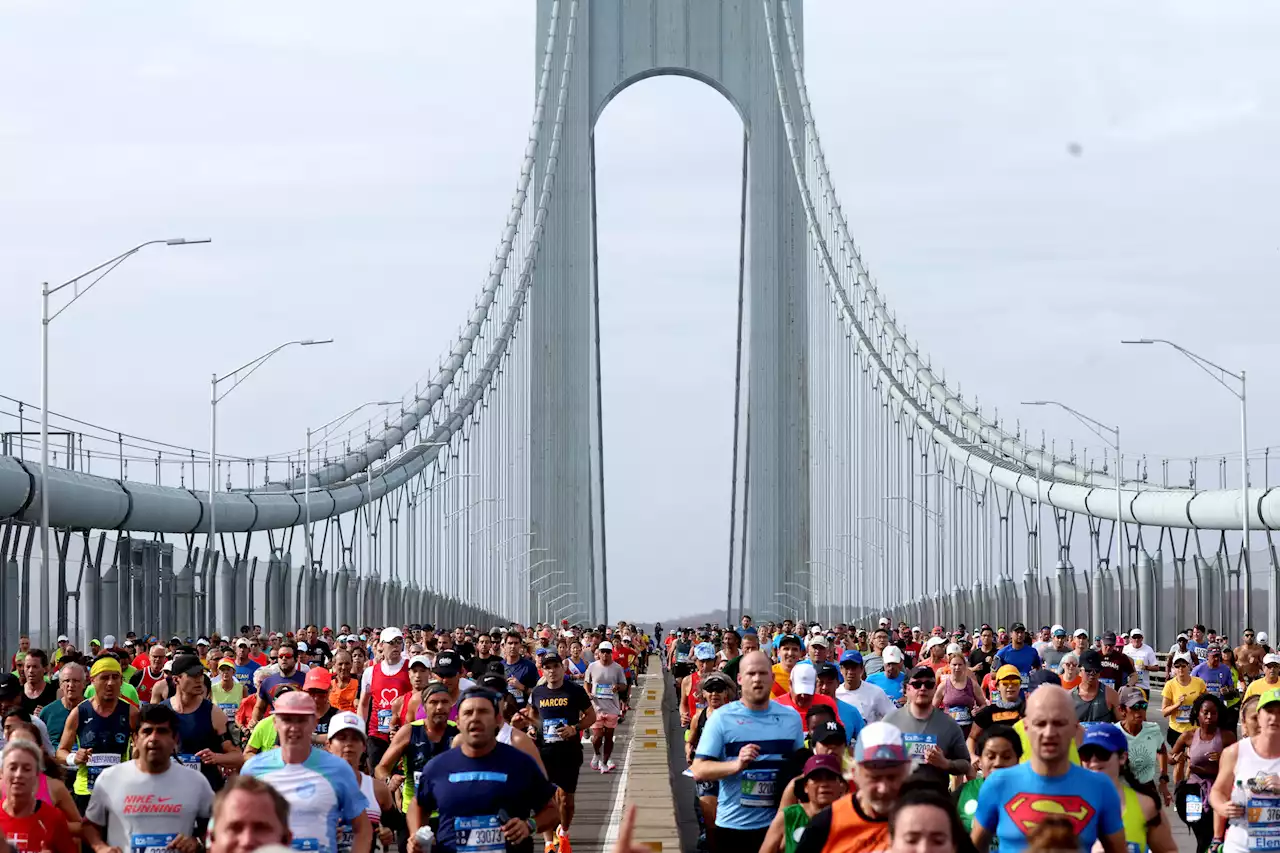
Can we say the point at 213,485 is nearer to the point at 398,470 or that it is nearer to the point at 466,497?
the point at 398,470

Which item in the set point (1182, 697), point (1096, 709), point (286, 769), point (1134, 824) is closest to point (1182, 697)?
point (1182, 697)

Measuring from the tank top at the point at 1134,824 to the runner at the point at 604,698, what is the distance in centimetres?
1233

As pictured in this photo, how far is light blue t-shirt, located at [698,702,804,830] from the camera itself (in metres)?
8.80

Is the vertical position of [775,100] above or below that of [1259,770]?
above

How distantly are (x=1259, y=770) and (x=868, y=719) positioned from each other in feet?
10.8

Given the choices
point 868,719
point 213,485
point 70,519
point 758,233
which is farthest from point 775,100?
point 868,719

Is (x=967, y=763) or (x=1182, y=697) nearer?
(x=967, y=763)

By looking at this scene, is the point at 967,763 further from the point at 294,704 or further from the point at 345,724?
the point at 294,704

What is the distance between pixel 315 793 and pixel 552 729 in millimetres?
6504

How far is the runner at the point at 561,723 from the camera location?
1362cm

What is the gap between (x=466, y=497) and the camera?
6600cm

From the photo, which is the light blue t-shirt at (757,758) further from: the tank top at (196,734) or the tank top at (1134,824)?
the tank top at (196,734)

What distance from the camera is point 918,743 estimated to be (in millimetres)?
9516

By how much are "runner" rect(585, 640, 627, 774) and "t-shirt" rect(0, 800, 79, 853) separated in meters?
12.0
